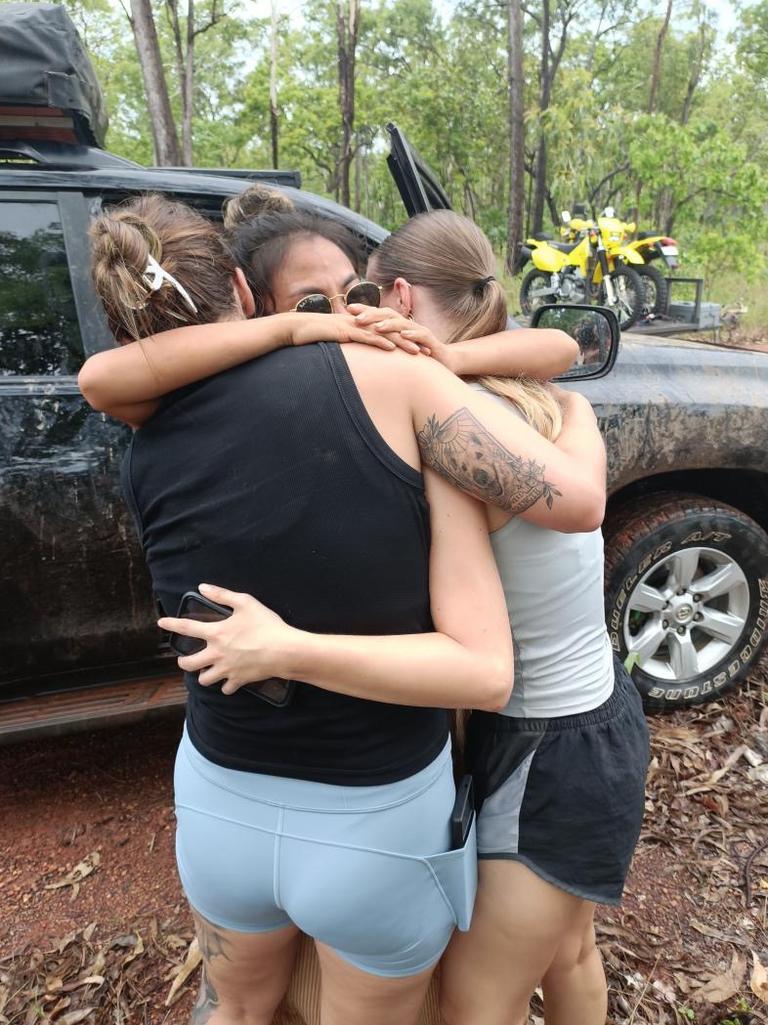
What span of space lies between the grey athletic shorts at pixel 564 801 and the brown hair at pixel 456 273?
22.6 inches

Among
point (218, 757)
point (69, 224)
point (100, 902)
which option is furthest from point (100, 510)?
point (218, 757)

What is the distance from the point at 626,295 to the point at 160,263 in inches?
428

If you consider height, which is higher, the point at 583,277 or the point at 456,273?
the point at 456,273

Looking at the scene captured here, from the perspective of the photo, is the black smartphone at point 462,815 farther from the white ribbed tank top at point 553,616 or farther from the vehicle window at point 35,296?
the vehicle window at point 35,296

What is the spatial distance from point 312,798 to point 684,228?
19.2 m

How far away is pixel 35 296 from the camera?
2.50 metres

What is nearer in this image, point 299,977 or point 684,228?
point 299,977

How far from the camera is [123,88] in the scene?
27.6 meters

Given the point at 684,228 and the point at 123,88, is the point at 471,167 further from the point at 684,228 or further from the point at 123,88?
the point at 123,88

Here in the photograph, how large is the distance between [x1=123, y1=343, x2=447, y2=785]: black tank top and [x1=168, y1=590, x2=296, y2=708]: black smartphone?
0.02 metres

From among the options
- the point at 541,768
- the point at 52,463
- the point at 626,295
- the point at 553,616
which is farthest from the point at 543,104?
the point at 541,768

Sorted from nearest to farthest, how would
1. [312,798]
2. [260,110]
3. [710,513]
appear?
[312,798] → [710,513] → [260,110]

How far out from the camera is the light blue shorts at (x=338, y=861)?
3.69ft

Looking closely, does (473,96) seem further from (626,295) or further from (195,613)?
(195,613)
